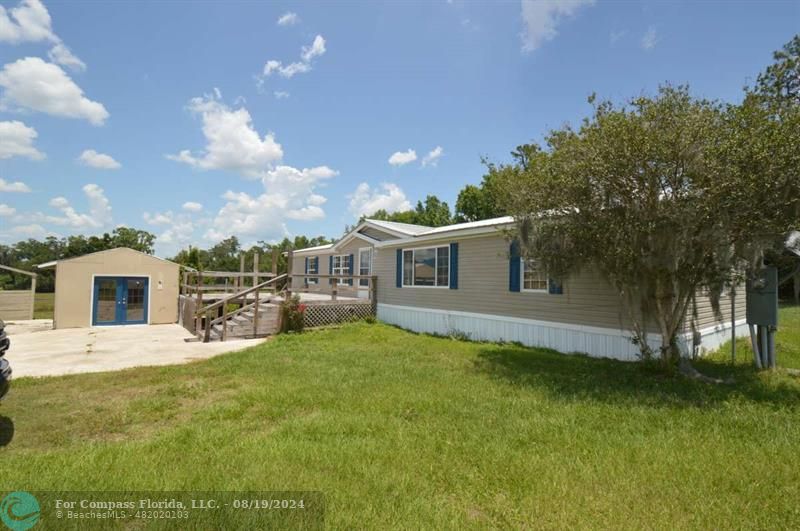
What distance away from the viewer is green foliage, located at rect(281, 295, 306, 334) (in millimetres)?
11250

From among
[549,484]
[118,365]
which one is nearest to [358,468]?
[549,484]

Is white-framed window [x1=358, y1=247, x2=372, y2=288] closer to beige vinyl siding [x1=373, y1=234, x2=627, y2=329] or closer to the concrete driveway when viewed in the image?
beige vinyl siding [x1=373, y1=234, x2=627, y2=329]

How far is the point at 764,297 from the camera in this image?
656 cm

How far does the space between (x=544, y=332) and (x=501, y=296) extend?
140 cm

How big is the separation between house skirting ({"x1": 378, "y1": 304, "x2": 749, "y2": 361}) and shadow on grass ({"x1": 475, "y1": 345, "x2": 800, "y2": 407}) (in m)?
0.43

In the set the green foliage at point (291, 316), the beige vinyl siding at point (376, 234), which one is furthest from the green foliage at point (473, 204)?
the green foliage at point (291, 316)

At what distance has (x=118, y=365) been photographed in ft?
24.9

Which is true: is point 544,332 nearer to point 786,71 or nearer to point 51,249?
point 786,71

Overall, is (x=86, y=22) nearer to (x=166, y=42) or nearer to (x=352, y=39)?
(x=166, y=42)

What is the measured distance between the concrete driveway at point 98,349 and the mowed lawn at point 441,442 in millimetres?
1376

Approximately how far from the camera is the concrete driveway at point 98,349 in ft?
24.5

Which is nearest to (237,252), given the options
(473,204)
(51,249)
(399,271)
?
(51,249)

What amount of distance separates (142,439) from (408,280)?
9598mm

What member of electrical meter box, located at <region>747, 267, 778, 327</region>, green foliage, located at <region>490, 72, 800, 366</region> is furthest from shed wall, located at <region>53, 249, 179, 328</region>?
electrical meter box, located at <region>747, 267, 778, 327</region>
